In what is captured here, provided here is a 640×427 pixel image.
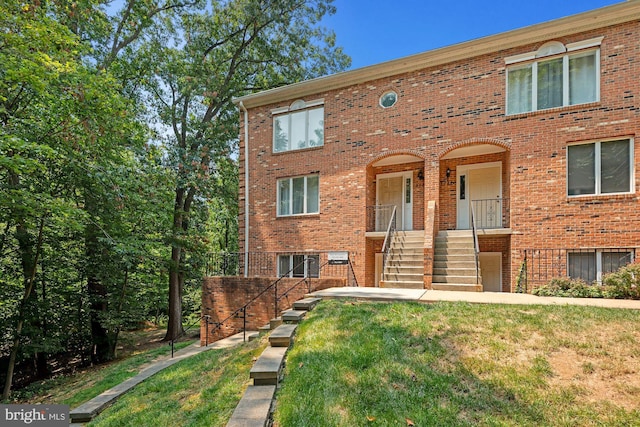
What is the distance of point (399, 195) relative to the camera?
12.4 metres

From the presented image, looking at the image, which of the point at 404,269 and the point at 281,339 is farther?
the point at 404,269

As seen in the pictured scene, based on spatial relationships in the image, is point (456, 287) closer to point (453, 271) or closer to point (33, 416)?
point (453, 271)

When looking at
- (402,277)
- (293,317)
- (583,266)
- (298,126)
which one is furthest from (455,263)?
(298,126)

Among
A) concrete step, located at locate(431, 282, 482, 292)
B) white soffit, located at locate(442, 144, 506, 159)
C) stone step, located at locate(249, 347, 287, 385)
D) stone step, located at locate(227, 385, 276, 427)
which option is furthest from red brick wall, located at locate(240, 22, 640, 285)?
stone step, located at locate(227, 385, 276, 427)

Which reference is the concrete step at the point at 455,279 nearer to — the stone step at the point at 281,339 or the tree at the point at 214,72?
the stone step at the point at 281,339

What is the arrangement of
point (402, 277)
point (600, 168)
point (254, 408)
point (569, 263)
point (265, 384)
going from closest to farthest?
point (254, 408) → point (265, 384) → point (600, 168) → point (569, 263) → point (402, 277)

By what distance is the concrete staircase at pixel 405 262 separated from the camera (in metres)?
9.34

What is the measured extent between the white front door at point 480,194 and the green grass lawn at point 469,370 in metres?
5.91

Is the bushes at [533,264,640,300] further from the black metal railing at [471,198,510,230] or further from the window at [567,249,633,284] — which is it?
the black metal railing at [471,198,510,230]

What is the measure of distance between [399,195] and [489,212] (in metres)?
3.10

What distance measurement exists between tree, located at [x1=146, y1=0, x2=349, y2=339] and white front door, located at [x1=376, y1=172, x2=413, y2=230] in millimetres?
8013

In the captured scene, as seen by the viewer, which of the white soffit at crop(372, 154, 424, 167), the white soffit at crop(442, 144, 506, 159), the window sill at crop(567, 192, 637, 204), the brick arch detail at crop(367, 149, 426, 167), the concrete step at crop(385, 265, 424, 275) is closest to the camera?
the window sill at crop(567, 192, 637, 204)

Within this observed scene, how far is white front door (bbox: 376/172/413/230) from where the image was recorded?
1212 cm

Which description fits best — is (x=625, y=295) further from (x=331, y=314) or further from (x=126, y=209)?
(x=126, y=209)
